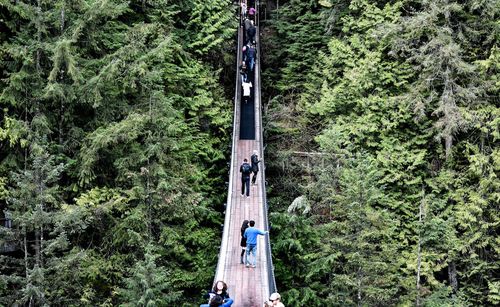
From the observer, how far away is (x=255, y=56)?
903 inches

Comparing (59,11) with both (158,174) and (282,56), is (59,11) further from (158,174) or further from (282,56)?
(282,56)

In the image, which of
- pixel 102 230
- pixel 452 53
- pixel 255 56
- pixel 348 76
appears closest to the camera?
pixel 102 230

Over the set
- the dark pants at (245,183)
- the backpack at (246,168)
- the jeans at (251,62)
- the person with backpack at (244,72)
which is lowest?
the dark pants at (245,183)

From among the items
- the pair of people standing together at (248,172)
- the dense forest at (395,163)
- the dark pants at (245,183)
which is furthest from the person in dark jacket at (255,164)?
the dense forest at (395,163)

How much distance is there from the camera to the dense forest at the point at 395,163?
16078 millimetres

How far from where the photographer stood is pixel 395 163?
19.7m

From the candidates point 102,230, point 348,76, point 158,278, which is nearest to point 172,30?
point 348,76

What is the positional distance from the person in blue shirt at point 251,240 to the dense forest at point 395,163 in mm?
2783

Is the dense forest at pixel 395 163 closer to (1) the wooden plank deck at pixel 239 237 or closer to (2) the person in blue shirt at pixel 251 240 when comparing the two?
(1) the wooden plank deck at pixel 239 237

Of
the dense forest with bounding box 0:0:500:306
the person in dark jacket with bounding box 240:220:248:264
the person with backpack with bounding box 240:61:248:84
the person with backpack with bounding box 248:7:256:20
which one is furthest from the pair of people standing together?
the person with backpack with bounding box 248:7:256:20

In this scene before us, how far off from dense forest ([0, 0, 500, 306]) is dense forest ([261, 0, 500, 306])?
0.07m

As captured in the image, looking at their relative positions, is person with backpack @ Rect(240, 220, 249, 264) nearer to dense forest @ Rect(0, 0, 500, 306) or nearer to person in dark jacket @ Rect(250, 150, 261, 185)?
dense forest @ Rect(0, 0, 500, 306)

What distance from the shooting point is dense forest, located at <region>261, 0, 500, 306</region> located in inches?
633

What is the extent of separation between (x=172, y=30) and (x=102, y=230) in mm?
8274
